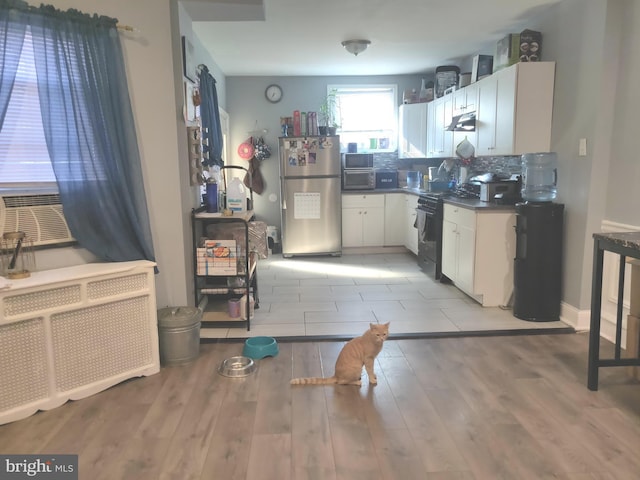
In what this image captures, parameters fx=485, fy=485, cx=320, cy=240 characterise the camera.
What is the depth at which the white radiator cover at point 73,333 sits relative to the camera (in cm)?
237

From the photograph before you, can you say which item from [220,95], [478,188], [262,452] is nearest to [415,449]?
[262,452]

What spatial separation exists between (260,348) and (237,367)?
246 millimetres

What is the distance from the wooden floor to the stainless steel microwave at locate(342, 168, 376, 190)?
379 centimetres

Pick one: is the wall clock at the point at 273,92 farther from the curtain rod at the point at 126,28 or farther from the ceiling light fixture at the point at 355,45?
the curtain rod at the point at 126,28

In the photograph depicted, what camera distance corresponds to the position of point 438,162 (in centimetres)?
700

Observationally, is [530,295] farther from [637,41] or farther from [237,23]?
[237,23]

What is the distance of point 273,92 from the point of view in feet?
22.3

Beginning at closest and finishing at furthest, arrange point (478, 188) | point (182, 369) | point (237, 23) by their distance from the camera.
Result: 1. point (182, 369)
2. point (237, 23)
3. point (478, 188)

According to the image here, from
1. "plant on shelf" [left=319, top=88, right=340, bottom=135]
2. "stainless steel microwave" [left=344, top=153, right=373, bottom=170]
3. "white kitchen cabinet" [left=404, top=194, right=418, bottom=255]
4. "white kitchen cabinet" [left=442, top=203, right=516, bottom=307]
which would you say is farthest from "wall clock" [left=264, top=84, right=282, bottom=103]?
"white kitchen cabinet" [left=442, top=203, right=516, bottom=307]

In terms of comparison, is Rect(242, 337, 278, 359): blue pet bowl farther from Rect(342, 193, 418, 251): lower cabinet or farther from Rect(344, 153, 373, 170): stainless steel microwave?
Rect(344, 153, 373, 170): stainless steel microwave

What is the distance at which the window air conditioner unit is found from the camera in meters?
2.64

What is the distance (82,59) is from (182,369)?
75.1 inches

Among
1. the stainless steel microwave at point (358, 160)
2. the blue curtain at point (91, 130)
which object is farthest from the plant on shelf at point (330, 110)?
the blue curtain at point (91, 130)

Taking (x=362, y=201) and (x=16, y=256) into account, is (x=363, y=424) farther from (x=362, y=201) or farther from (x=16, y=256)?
(x=362, y=201)
